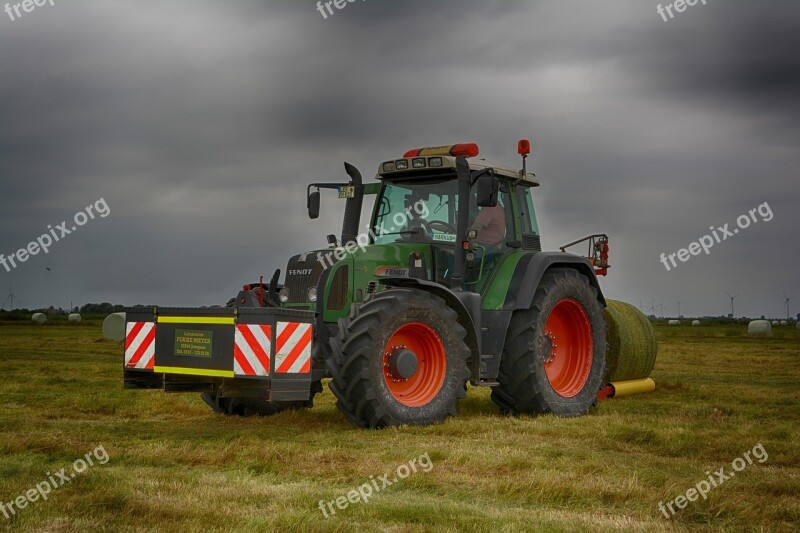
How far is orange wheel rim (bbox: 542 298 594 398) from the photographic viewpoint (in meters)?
10.4

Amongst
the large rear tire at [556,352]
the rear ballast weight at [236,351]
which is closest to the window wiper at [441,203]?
the large rear tire at [556,352]

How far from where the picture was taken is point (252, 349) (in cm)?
752

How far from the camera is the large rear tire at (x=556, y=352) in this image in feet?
30.7

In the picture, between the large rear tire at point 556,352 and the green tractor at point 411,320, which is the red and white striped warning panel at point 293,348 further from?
the large rear tire at point 556,352

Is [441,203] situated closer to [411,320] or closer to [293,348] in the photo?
[411,320]

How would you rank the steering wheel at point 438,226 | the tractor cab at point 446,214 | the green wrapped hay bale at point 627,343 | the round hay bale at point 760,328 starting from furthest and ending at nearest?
the round hay bale at point 760,328, the green wrapped hay bale at point 627,343, the steering wheel at point 438,226, the tractor cab at point 446,214

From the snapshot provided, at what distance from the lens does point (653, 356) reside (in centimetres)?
1268

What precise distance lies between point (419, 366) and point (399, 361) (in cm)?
55

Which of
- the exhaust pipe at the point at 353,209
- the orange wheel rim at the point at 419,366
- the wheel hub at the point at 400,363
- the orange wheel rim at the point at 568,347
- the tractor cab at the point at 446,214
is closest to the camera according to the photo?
the wheel hub at the point at 400,363

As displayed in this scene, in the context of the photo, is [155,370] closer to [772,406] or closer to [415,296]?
[415,296]
